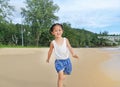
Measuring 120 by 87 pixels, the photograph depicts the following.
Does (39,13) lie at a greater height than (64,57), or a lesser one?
greater

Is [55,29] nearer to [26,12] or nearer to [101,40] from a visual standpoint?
[26,12]

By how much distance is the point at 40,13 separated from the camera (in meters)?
65.1

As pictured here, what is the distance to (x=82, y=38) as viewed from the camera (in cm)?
10025

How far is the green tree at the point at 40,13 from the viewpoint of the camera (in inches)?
2574

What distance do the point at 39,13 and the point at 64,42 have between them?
59488 millimetres

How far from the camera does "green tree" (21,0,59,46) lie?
214 ft

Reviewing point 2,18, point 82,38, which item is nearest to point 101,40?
point 82,38

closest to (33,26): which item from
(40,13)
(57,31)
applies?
(40,13)

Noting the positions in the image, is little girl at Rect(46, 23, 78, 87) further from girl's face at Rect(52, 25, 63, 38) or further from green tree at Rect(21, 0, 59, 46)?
green tree at Rect(21, 0, 59, 46)

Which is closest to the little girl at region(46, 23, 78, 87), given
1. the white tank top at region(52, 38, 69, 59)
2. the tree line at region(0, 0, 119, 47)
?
the white tank top at region(52, 38, 69, 59)

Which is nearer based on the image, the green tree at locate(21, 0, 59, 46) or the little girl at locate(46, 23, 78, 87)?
the little girl at locate(46, 23, 78, 87)

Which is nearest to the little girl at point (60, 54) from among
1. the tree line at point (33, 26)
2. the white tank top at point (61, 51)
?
the white tank top at point (61, 51)

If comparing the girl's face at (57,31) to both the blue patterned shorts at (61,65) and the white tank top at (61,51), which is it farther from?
the blue patterned shorts at (61,65)

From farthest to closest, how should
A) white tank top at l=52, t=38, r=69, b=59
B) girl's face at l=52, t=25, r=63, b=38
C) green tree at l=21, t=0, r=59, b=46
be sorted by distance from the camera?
green tree at l=21, t=0, r=59, b=46, girl's face at l=52, t=25, r=63, b=38, white tank top at l=52, t=38, r=69, b=59
